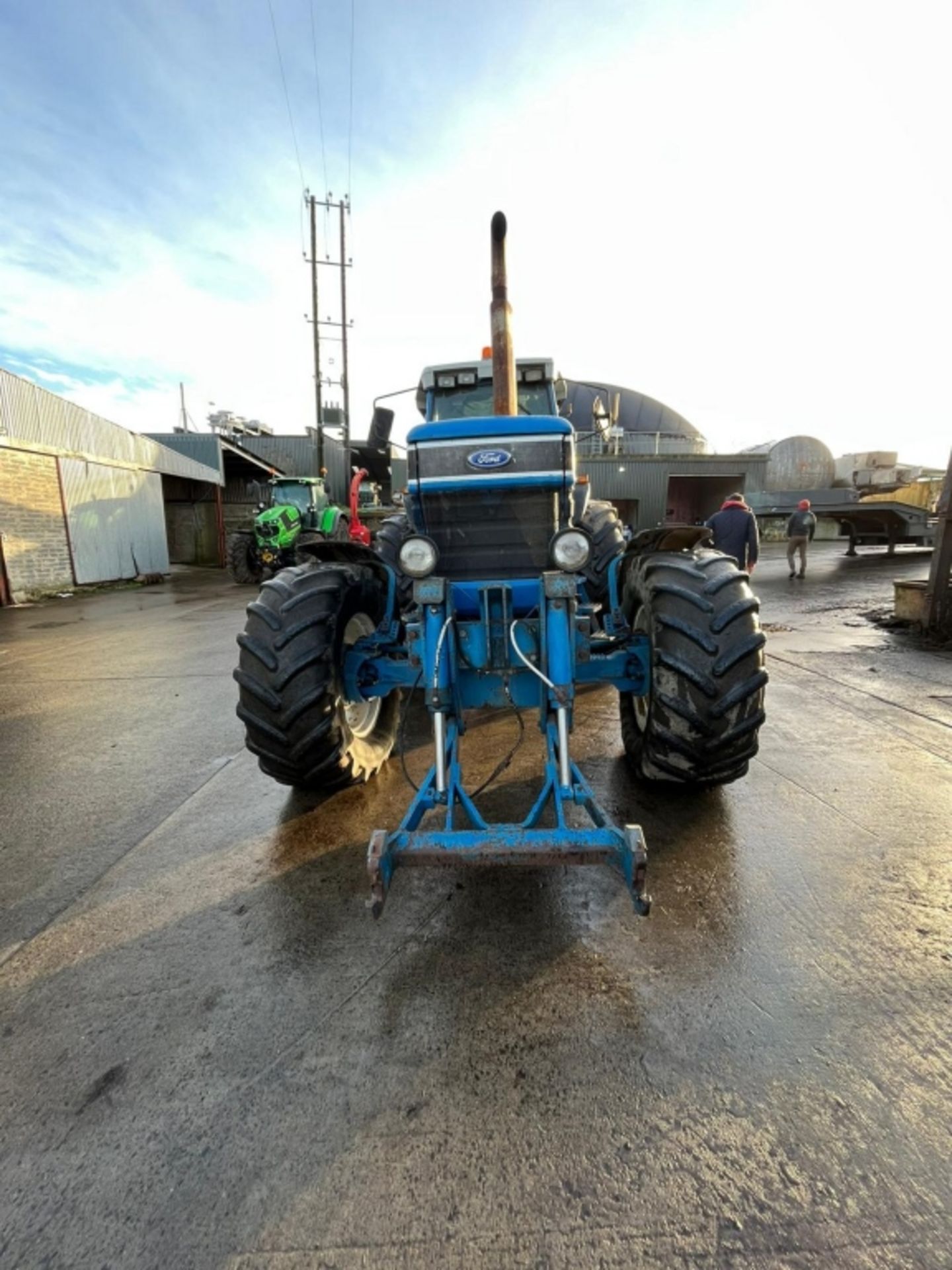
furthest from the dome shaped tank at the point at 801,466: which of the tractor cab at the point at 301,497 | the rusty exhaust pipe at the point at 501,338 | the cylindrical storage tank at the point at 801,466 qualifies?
→ the rusty exhaust pipe at the point at 501,338

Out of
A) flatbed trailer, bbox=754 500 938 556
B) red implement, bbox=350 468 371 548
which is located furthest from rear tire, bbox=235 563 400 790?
flatbed trailer, bbox=754 500 938 556

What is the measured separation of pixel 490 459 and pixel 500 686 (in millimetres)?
1060

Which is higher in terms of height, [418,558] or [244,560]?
[418,558]

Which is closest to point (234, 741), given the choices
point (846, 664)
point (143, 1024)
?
point (143, 1024)

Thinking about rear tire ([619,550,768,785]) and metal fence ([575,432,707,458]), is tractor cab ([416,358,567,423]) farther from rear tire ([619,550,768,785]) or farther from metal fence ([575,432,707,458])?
metal fence ([575,432,707,458])

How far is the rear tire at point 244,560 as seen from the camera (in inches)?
579

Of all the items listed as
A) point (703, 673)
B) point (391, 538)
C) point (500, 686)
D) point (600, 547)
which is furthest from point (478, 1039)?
point (600, 547)

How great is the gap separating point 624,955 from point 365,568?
2464mm

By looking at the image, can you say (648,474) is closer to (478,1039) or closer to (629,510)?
(629,510)

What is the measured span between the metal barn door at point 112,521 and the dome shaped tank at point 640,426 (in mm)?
12681

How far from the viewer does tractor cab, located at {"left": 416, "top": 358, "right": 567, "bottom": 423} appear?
205 inches

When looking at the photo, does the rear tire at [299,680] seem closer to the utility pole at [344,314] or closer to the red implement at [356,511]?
the red implement at [356,511]

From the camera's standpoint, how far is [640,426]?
39.5 m

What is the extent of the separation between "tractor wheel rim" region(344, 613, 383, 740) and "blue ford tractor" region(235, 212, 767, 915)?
211 mm
